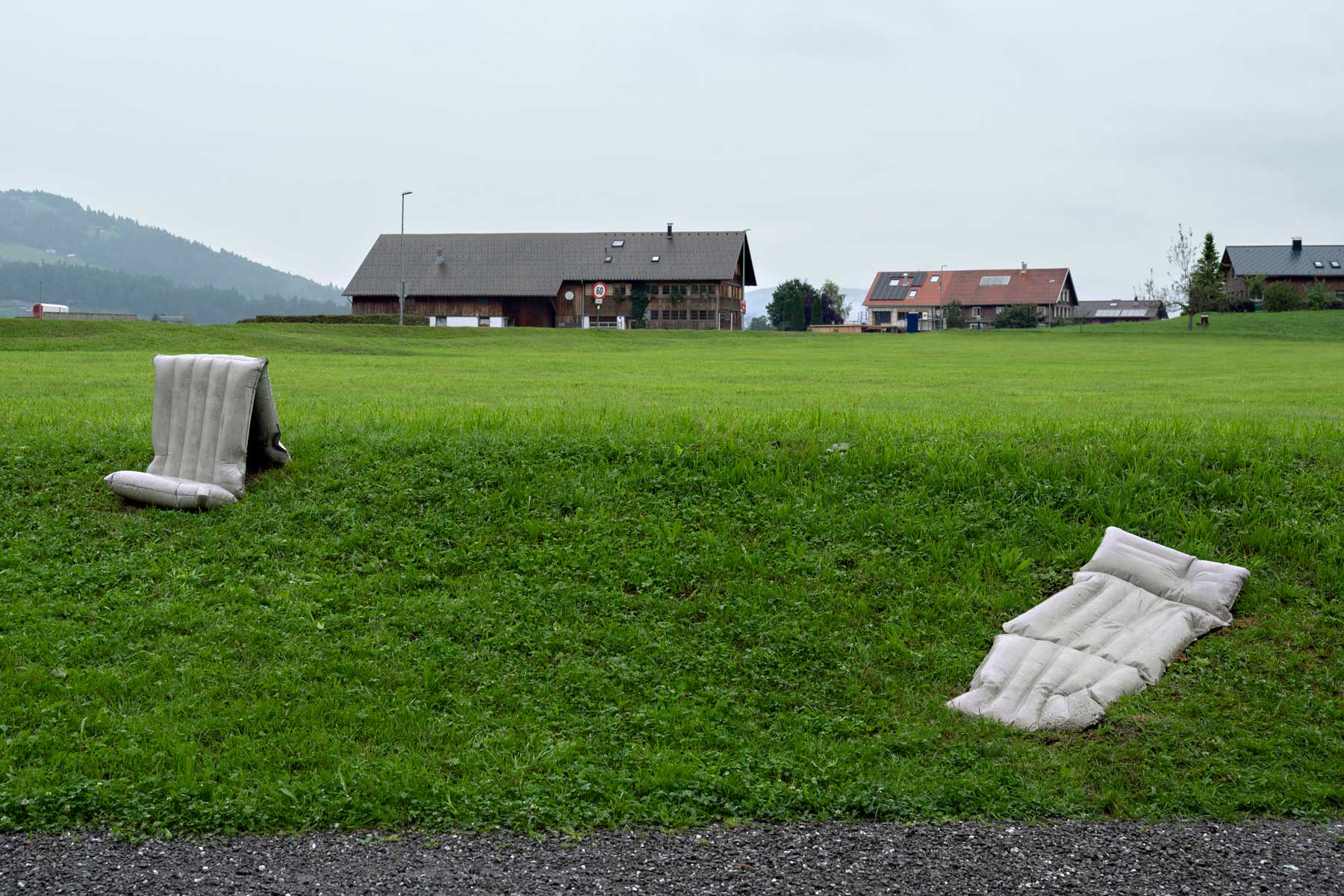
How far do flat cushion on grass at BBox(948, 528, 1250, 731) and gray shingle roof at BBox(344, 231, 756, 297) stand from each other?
78.5 m

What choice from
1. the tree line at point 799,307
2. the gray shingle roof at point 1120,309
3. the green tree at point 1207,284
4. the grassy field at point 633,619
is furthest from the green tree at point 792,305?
the grassy field at point 633,619

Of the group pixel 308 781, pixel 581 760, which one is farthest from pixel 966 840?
pixel 308 781

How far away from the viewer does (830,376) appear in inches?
1004

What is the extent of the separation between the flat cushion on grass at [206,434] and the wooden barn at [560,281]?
7458 cm

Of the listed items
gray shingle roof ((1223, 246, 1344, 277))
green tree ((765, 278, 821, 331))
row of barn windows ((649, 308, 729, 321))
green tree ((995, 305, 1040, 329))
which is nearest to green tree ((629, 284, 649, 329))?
row of barn windows ((649, 308, 729, 321))

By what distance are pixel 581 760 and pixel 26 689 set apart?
353 cm

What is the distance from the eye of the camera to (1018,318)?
326ft

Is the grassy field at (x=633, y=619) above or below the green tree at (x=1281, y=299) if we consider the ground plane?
below

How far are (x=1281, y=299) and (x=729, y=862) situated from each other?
92.7 m

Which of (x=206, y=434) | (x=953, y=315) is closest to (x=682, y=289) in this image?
(x=953, y=315)

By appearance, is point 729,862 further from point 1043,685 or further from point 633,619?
point 633,619

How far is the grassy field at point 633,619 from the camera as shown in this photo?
5867 mm

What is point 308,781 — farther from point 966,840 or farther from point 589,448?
point 589,448

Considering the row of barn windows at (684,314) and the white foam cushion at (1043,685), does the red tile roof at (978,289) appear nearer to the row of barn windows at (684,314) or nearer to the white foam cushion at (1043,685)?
the row of barn windows at (684,314)
